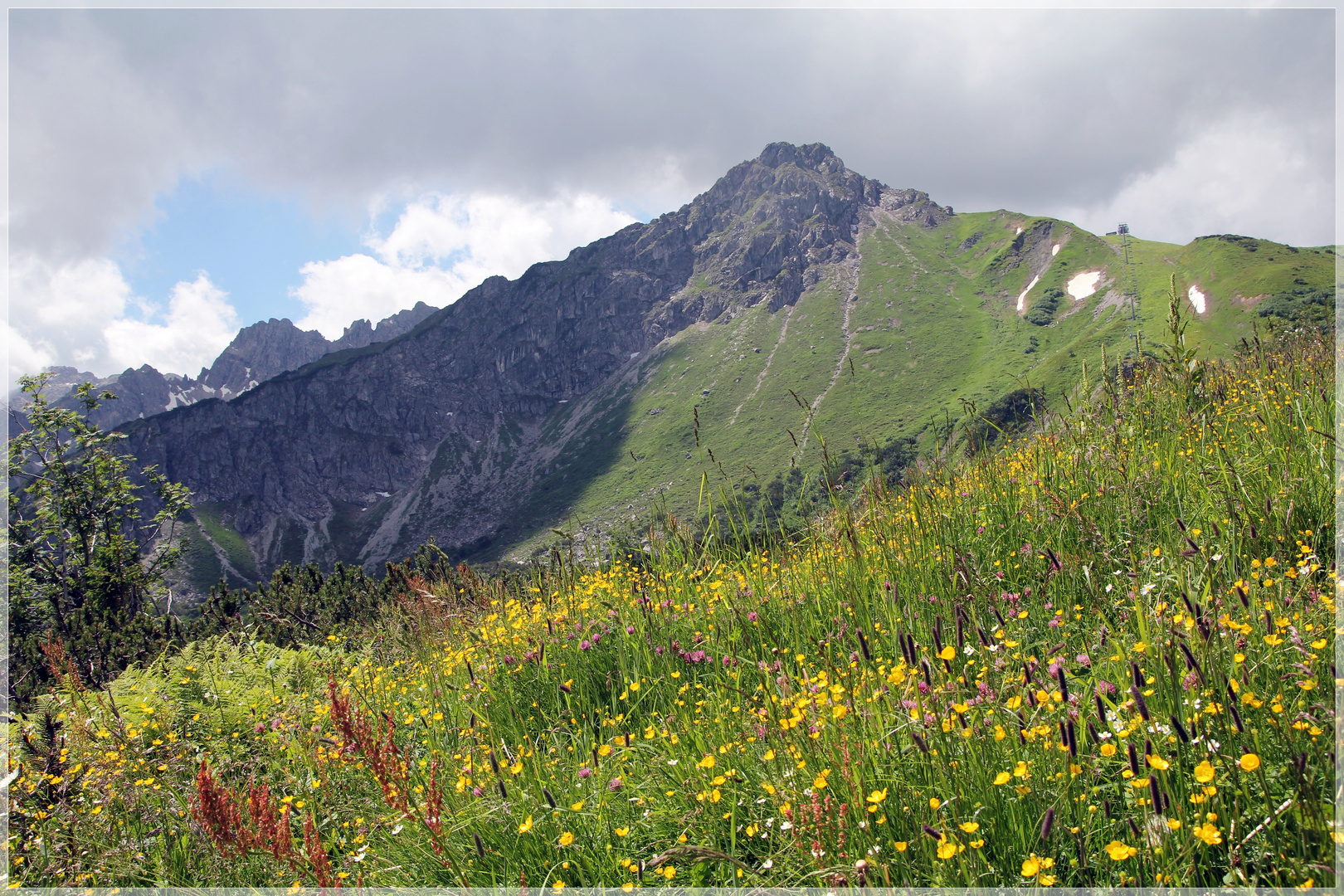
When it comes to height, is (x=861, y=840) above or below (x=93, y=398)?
below

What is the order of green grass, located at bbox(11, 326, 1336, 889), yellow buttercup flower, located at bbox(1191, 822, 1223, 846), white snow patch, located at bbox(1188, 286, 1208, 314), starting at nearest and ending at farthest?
yellow buttercup flower, located at bbox(1191, 822, 1223, 846) → green grass, located at bbox(11, 326, 1336, 889) → white snow patch, located at bbox(1188, 286, 1208, 314)

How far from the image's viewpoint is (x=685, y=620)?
5.27 metres

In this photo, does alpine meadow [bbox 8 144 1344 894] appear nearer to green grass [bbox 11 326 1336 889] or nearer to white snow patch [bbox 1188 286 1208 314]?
green grass [bbox 11 326 1336 889]

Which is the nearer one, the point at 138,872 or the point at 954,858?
the point at 954,858

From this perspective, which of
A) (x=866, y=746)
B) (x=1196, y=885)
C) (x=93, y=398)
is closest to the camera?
(x=1196, y=885)

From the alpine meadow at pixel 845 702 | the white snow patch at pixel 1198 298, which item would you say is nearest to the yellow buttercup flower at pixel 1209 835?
the alpine meadow at pixel 845 702

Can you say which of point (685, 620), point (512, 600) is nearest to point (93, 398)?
point (512, 600)

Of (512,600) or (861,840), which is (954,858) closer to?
(861,840)

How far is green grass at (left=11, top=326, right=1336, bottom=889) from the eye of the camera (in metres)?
2.35

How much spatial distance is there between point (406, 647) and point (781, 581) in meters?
5.06

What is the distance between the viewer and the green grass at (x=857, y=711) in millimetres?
2348

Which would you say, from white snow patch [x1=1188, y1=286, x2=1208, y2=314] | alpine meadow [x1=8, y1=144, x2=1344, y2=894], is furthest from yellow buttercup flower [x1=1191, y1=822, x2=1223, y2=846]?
white snow patch [x1=1188, y1=286, x2=1208, y2=314]

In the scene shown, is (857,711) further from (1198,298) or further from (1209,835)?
(1198,298)

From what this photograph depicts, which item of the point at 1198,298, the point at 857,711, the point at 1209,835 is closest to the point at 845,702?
the point at 857,711
